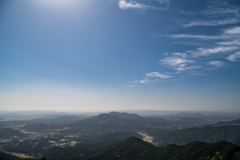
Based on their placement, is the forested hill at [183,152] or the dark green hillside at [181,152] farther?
the dark green hillside at [181,152]

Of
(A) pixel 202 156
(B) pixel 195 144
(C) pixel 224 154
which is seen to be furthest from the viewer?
(B) pixel 195 144

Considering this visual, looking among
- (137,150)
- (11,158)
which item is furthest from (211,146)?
(11,158)

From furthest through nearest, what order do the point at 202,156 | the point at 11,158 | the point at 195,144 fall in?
the point at 11,158 → the point at 195,144 → the point at 202,156

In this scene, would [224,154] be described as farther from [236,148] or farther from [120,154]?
[120,154]

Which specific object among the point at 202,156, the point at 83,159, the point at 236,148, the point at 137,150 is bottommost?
the point at 83,159

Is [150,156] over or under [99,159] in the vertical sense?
over

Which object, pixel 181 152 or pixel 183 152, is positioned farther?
pixel 181 152

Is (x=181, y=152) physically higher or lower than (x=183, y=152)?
lower

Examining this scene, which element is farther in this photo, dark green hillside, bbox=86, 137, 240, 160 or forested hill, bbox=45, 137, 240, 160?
dark green hillside, bbox=86, 137, 240, 160

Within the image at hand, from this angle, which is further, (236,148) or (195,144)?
(195,144)
